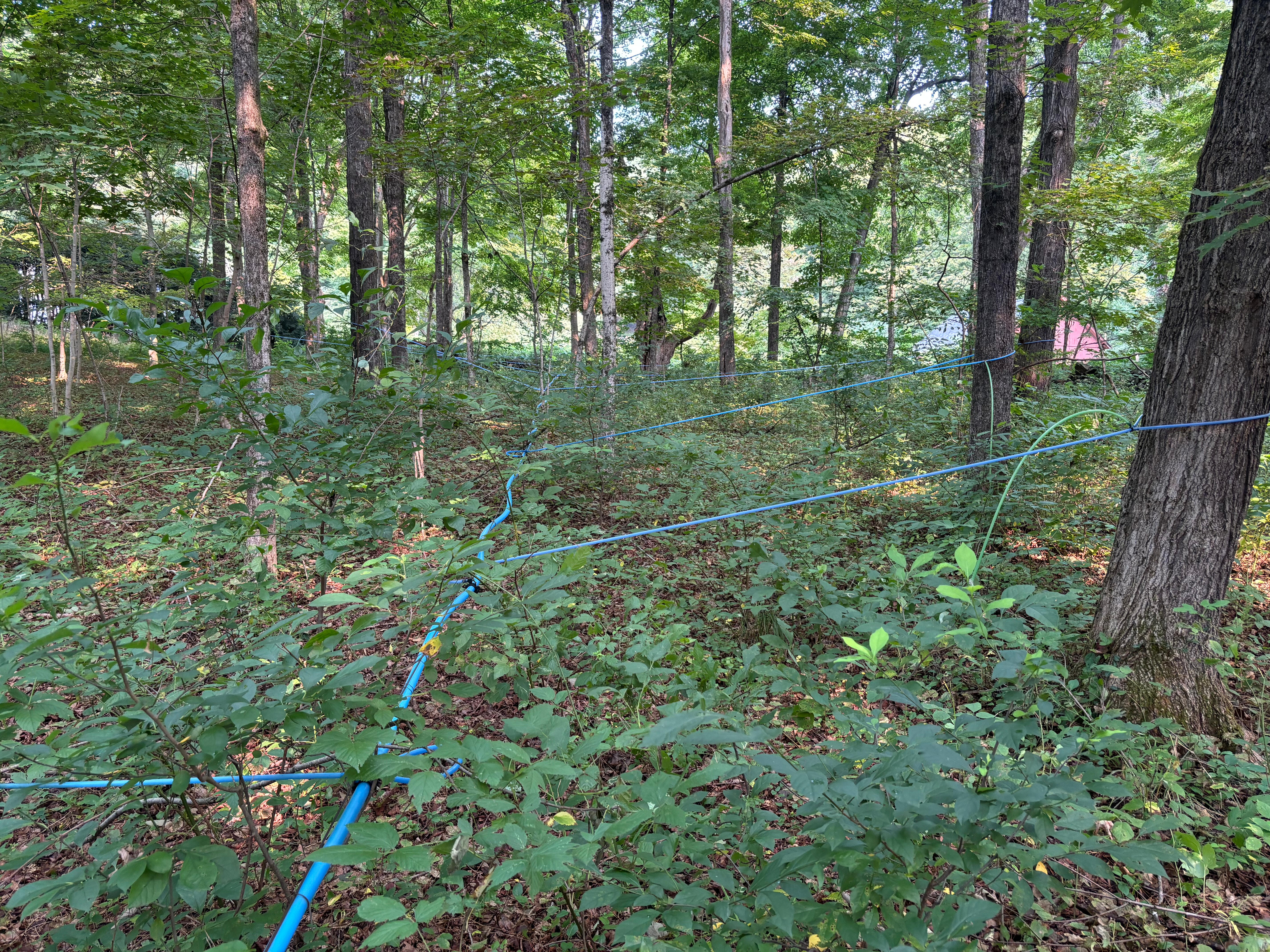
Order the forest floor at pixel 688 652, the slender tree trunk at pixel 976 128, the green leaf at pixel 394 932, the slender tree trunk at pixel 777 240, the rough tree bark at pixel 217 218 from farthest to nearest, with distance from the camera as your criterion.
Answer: the slender tree trunk at pixel 777 240 < the rough tree bark at pixel 217 218 < the slender tree trunk at pixel 976 128 < the forest floor at pixel 688 652 < the green leaf at pixel 394 932

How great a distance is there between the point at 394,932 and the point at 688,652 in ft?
6.18

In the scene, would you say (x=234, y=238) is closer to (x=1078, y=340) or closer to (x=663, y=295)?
(x=663, y=295)

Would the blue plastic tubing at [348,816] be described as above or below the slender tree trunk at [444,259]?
below

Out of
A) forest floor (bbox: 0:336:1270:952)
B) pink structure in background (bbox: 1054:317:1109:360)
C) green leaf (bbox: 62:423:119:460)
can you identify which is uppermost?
pink structure in background (bbox: 1054:317:1109:360)

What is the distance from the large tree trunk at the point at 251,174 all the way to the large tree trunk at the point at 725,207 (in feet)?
24.2

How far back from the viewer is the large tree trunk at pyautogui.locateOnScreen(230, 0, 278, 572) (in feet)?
12.0

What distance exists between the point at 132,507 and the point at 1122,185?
8.70 m

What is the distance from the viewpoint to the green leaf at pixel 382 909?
103 centimetres

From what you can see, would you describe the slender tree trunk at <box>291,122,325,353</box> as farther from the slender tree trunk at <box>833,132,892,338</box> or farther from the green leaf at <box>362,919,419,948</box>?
the slender tree trunk at <box>833,132,892,338</box>

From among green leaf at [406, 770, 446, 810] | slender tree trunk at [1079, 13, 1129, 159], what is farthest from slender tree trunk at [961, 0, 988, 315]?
green leaf at [406, 770, 446, 810]

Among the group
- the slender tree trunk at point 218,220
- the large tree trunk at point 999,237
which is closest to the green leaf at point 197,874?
the large tree trunk at point 999,237

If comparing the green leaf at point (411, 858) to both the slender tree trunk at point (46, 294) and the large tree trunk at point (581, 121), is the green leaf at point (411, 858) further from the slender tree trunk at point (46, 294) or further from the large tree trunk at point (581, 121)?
the slender tree trunk at point (46, 294)

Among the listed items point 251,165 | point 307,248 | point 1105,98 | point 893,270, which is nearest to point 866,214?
point 1105,98

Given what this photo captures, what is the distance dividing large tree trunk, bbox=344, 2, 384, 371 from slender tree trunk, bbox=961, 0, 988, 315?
4.46 meters
